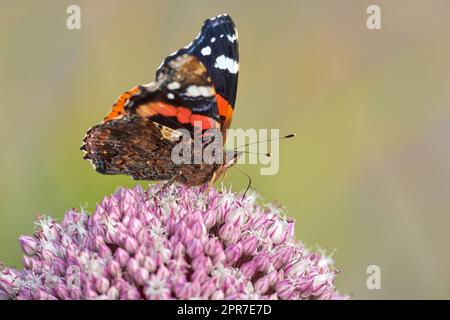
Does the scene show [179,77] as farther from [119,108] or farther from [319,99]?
[319,99]

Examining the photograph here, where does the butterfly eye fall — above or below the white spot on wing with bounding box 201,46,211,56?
below

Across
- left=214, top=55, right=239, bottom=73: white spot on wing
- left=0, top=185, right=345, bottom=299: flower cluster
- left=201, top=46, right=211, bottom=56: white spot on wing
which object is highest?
left=201, top=46, right=211, bottom=56: white spot on wing

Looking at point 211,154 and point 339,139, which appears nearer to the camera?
point 211,154

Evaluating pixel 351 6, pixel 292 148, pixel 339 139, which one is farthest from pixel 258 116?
pixel 351 6

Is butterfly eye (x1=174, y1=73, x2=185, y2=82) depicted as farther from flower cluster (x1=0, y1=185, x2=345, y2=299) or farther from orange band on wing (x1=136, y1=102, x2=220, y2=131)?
flower cluster (x1=0, y1=185, x2=345, y2=299)

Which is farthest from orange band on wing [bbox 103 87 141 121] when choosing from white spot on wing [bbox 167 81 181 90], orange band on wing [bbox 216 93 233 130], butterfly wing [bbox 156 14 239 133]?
orange band on wing [bbox 216 93 233 130]

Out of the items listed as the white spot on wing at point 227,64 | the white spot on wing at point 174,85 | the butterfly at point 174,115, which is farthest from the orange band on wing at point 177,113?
the white spot on wing at point 227,64

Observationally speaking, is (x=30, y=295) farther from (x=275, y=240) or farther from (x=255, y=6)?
(x=255, y=6)
